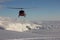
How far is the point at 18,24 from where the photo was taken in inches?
4847

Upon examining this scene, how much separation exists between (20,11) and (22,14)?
805 millimetres

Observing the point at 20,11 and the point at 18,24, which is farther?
the point at 18,24

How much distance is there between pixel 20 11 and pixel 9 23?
73669 mm

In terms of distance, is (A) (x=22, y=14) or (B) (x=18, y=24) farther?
(B) (x=18, y=24)

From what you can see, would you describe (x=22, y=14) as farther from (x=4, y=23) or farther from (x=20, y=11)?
(x=4, y=23)

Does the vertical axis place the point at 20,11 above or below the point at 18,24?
above

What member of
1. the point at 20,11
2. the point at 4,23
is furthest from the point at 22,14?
the point at 4,23

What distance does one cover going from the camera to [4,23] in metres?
118

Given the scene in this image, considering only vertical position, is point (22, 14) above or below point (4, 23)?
above

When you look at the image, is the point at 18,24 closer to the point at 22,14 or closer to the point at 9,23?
the point at 9,23

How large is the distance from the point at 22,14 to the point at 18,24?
78183mm

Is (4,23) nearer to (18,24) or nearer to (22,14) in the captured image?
(18,24)

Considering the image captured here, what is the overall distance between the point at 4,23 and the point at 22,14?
7372cm

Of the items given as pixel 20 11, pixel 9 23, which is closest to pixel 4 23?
pixel 9 23
